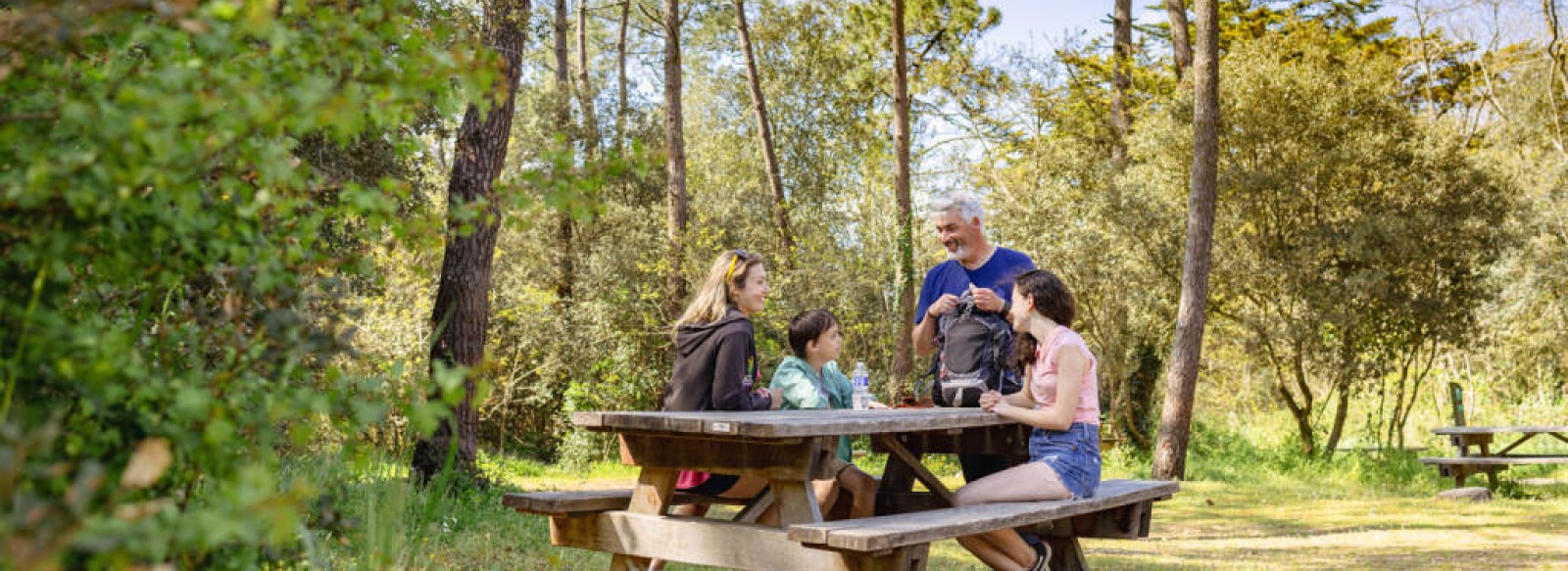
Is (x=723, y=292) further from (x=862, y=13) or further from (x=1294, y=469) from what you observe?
(x=862, y=13)

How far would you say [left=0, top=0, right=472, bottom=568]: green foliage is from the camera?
1.42m

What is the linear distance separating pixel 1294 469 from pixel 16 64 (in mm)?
14165

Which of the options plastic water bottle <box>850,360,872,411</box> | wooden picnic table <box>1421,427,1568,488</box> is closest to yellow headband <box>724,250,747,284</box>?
plastic water bottle <box>850,360,872,411</box>

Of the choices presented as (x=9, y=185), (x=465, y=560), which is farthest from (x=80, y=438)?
(x=465, y=560)

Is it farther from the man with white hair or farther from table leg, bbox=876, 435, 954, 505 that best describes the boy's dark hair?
table leg, bbox=876, 435, 954, 505

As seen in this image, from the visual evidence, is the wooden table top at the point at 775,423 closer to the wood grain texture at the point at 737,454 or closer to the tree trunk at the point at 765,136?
the wood grain texture at the point at 737,454

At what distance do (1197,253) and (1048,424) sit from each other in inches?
341

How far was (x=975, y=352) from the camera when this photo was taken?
209 inches

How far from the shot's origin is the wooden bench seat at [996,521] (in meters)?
3.57

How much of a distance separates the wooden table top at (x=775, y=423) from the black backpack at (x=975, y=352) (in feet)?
2.01

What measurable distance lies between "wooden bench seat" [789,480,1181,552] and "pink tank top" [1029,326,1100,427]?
351 mm

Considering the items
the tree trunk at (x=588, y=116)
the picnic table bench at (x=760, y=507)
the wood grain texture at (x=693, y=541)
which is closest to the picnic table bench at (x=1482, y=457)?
the picnic table bench at (x=760, y=507)

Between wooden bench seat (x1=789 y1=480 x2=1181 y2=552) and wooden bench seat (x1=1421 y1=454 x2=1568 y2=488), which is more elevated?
wooden bench seat (x1=789 y1=480 x2=1181 y2=552)

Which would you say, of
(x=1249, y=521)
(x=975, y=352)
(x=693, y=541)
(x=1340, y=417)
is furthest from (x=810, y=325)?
(x=1340, y=417)
